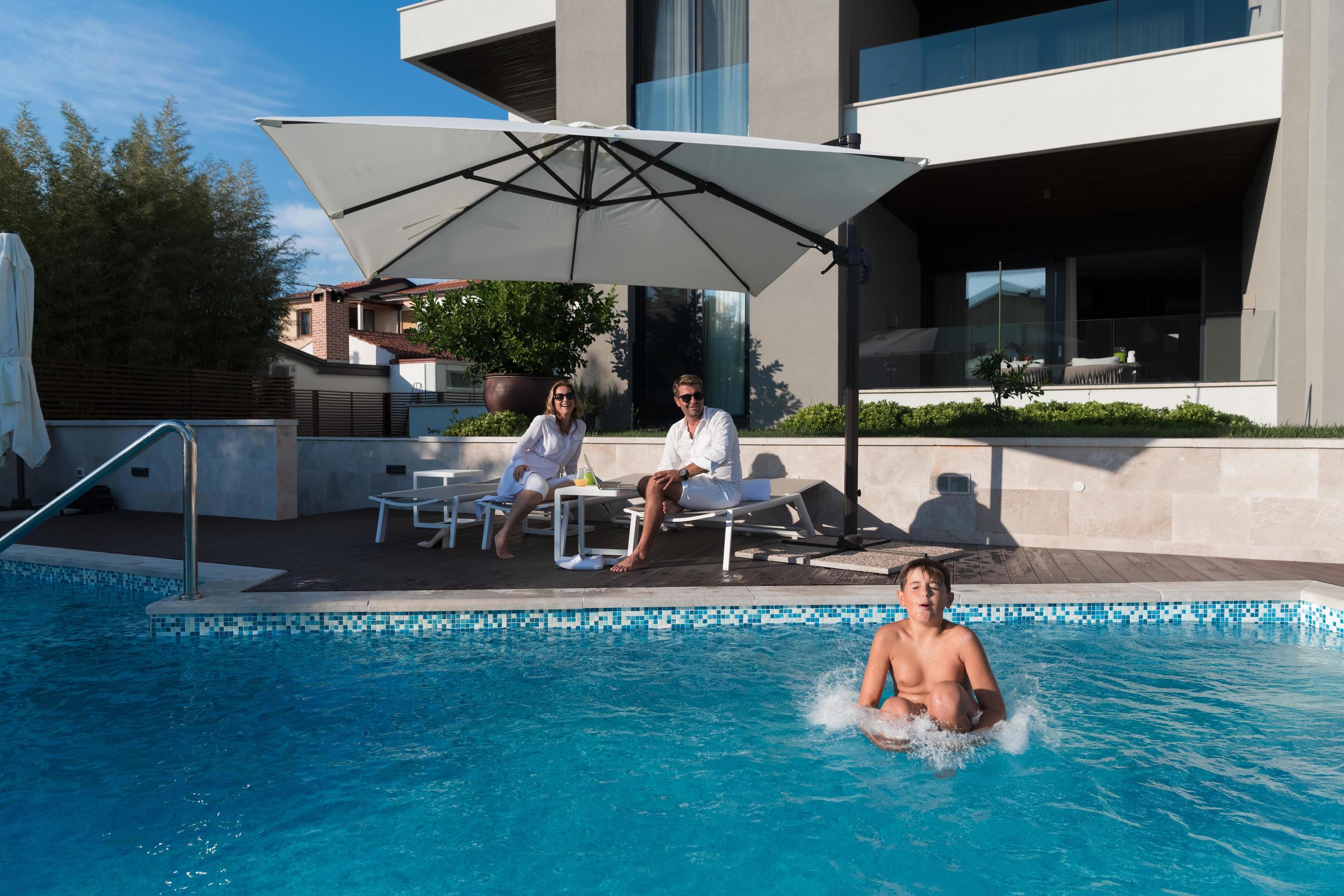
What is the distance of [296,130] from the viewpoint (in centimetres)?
455

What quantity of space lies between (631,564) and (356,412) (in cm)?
2036

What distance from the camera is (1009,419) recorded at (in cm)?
925

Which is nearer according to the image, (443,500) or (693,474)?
(693,474)

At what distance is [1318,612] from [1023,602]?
1.71m

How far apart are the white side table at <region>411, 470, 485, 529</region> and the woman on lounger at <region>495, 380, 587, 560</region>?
2.89ft

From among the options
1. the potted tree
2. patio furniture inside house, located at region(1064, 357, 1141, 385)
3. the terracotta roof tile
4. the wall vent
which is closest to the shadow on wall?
the potted tree

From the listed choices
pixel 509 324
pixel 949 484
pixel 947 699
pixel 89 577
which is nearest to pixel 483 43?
pixel 509 324

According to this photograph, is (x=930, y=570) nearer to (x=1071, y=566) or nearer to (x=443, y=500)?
(x=1071, y=566)

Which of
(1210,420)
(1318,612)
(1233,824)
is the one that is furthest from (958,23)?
(1233,824)

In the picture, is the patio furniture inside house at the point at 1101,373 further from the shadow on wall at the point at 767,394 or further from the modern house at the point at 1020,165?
the shadow on wall at the point at 767,394

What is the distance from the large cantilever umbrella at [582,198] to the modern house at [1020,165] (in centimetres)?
492

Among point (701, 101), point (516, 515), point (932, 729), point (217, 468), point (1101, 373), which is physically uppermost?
point (701, 101)

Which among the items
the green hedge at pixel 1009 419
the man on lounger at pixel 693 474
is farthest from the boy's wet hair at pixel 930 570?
the green hedge at pixel 1009 419

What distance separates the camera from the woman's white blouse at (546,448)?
6676mm
